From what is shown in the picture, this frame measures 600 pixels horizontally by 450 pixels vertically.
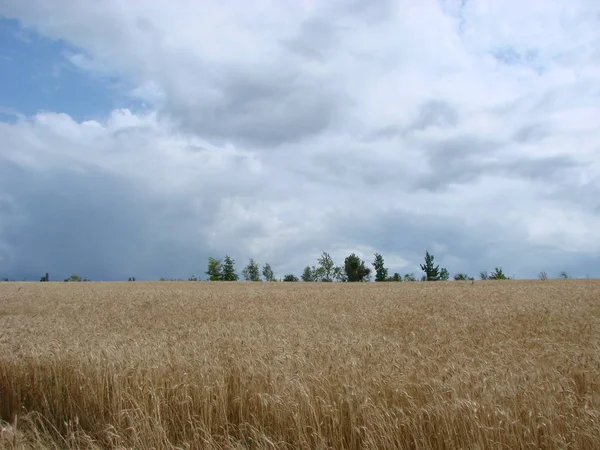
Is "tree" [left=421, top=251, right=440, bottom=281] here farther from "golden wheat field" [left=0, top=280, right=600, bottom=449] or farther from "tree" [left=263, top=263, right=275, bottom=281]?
"golden wheat field" [left=0, top=280, right=600, bottom=449]

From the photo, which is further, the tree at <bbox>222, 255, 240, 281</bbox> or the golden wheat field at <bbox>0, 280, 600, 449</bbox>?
the tree at <bbox>222, 255, 240, 281</bbox>

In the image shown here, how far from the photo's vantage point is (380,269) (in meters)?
98.5

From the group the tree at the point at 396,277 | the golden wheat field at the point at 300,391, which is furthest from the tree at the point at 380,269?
the golden wheat field at the point at 300,391

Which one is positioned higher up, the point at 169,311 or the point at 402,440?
the point at 169,311

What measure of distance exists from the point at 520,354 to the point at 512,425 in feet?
12.8

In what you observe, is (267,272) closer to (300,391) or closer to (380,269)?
(380,269)

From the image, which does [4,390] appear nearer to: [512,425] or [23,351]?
[23,351]

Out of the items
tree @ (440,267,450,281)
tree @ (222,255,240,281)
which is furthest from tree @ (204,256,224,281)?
tree @ (440,267,450,281)

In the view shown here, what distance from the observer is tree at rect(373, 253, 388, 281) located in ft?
321

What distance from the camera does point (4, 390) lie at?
26.0 feet

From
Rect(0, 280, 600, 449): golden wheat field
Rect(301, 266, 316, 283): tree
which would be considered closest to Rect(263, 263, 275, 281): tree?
Rect(301, 266, 316, 283): tree

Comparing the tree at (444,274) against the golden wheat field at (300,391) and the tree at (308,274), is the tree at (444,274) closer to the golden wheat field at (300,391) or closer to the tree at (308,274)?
the tree at (308,274)

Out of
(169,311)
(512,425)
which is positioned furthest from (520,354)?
(169,311)

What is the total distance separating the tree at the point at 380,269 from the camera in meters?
97.8
